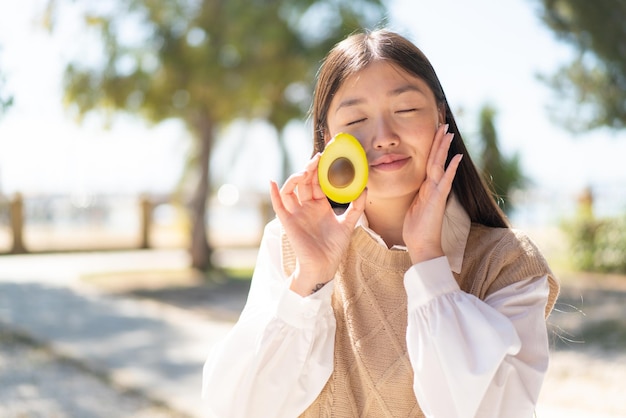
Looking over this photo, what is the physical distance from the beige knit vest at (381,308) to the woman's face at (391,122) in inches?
8.9

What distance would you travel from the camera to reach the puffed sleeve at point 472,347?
1.48 meters

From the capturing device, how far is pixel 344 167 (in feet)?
5.65

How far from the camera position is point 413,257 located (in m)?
1.64

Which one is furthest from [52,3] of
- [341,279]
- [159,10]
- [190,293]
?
[341,279]

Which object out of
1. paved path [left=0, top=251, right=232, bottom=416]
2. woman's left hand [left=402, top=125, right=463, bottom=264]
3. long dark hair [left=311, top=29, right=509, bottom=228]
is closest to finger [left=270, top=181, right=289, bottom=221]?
long dark hair [left=311, top=29, right=509, bottom=228]

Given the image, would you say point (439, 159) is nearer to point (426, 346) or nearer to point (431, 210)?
point (431, 210)

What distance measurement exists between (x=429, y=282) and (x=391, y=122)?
0.41 meters

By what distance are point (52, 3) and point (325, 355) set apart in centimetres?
913

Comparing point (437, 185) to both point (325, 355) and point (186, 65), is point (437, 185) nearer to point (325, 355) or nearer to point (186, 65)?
point (325, 355)

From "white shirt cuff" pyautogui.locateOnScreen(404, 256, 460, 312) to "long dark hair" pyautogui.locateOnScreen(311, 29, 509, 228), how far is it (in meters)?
0.36

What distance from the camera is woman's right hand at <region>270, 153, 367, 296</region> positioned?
1786 mm

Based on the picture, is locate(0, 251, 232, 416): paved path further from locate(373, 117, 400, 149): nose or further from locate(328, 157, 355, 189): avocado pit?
locate(373, 117, 400, 149): nose

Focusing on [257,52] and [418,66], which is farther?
[257,52]

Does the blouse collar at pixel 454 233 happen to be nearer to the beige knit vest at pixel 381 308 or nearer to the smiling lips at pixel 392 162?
the beige knit vest at pixel 381 308
